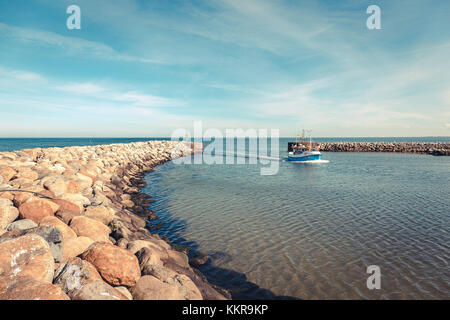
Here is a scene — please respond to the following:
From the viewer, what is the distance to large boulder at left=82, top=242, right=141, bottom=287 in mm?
5016

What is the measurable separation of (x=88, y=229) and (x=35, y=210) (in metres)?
1.63

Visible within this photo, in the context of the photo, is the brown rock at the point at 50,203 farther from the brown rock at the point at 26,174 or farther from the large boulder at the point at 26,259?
the brown rock at the point at 26,174

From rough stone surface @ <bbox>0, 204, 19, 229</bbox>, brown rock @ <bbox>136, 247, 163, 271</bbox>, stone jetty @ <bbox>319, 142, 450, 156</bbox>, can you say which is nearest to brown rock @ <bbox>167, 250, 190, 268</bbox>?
brown rock @ <bbox>136, 247, 163, 271</bbox>

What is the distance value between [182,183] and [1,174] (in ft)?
45.8

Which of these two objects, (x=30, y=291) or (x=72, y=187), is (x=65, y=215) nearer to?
(x=30, y=291)

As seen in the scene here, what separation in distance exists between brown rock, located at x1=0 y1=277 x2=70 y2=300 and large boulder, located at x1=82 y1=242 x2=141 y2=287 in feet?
3.38

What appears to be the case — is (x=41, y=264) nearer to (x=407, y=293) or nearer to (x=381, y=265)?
(x=407, y=293)

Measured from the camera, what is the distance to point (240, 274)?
7.57 meters

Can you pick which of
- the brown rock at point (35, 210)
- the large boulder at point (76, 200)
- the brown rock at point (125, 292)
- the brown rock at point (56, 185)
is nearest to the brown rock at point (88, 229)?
the brown rock at point (35, 210)

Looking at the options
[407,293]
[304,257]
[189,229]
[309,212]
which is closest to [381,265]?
[407,293]

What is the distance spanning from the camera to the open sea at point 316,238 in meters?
6.93

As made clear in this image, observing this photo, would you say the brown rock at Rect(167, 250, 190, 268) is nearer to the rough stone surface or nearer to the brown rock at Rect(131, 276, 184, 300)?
the brown rock at Rect(131, 276, 184, 300)

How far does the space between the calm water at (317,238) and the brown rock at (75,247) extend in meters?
3.80

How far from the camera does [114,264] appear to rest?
5121 millimetres
